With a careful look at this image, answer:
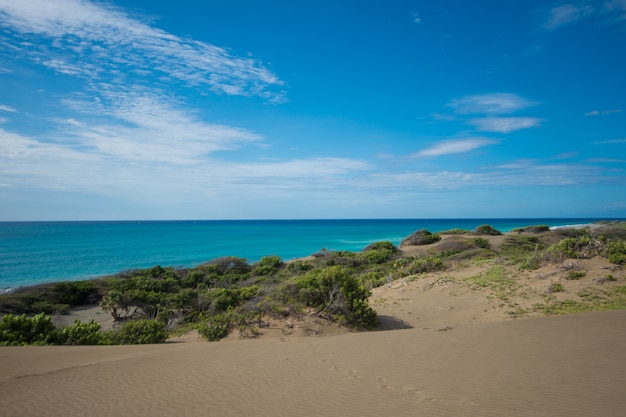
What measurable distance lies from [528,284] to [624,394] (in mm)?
10173

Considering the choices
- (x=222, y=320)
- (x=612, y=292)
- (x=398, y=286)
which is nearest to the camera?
(x=222, y=320)

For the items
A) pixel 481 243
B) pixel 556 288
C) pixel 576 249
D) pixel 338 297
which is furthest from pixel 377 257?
pixel 338 297

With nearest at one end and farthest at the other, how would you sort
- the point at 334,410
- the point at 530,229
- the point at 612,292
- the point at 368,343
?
the point at 334,410, the point at 368,343, the point at 612,292, the point at 530,229

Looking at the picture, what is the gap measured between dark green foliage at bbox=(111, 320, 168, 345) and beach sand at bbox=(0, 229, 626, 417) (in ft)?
3.78

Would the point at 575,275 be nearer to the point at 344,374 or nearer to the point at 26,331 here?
the point at 344,374

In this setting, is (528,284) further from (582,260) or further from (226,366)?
(226,366)

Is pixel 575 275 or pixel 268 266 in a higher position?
pixel 575 275

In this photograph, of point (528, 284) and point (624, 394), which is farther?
point (528, 284)

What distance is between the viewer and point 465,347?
7.82m

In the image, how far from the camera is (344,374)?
6305 mm

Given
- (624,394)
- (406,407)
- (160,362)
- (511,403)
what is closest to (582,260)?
(624,394)

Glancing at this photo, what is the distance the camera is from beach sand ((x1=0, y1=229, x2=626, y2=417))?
487 centimetres

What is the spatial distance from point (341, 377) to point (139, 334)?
7.39 meters

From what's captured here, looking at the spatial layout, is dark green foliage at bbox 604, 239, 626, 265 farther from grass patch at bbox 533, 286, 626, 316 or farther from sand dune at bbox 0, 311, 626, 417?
sand dune at bbox 0, 311, 626, 417
